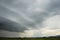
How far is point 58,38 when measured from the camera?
4262 centimetres

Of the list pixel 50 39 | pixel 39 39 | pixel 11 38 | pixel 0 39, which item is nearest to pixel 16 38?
pixel 11 38

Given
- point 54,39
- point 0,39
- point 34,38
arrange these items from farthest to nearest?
point 34,38 → point 54,39 → point 0,39

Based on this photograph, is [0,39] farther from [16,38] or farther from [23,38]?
[23,38]

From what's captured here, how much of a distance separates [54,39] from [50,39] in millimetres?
1586

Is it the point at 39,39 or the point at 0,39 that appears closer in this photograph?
the point at 0,39

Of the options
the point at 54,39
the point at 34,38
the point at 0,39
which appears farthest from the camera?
the point at 34,38

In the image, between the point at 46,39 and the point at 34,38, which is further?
the point at 34,38

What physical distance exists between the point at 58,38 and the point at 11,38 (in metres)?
18.4

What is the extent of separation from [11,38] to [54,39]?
16738 millimetres

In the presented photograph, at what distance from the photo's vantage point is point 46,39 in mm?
42094

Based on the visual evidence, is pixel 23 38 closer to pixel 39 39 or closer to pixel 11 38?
pixel 11 38

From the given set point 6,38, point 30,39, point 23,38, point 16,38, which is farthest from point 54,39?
point 6,38

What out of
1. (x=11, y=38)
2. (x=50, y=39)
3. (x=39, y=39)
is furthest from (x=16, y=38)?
(x=50, y=39)

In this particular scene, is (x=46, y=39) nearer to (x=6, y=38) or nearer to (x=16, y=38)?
(x=16, y=38)
